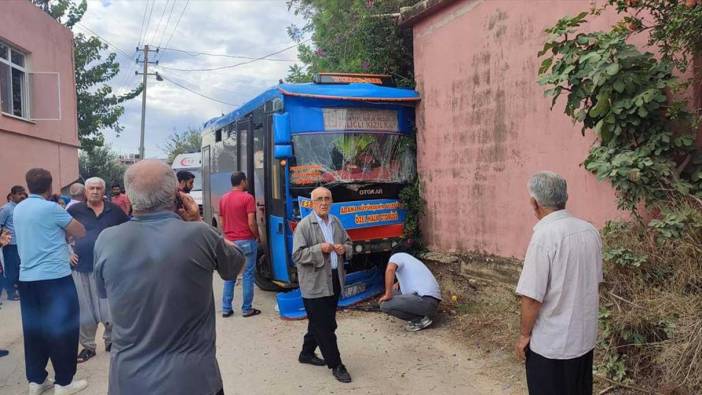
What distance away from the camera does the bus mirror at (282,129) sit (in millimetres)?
5992

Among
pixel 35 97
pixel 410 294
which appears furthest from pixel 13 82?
pixel 410 294

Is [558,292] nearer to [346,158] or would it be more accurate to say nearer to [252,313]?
[346,158]

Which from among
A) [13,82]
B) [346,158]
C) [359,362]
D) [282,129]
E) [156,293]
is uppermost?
[13,82]

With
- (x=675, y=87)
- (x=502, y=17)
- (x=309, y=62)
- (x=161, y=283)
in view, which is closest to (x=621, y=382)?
(x=675, y=87)

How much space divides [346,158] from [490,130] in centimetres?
187

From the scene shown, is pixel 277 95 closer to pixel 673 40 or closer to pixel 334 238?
pixel 334 238

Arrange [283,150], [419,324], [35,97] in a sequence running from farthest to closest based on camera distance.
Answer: [35,97], [283,150], [419,324]

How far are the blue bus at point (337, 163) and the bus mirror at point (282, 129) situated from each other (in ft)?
0.04

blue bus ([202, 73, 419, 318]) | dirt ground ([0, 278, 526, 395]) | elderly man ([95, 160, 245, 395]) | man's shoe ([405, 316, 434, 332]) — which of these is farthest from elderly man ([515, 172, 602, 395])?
blue bus ([202, 73, 419, 318])

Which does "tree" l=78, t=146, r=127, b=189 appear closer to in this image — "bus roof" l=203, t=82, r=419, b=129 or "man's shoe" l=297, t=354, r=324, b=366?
"bus roof" l=203, t=82, r=419, b=129

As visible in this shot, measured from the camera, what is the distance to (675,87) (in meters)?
3.51

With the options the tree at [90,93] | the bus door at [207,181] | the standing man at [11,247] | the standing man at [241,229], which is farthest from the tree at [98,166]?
the standing man at [241,229]

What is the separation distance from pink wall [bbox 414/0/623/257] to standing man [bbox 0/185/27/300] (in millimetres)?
5863

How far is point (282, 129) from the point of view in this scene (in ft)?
19.7
